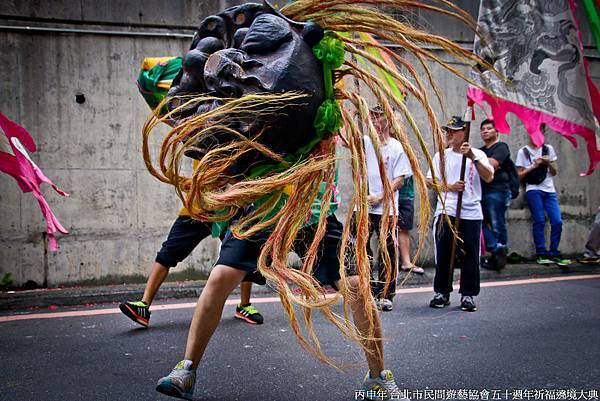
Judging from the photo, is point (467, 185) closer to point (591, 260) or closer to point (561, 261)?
point (561, 261)

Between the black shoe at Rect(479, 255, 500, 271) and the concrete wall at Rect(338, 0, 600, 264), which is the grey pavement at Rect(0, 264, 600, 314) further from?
the concrete wall at Rect(338, 0, 600, 264)

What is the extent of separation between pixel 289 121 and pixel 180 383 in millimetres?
1311

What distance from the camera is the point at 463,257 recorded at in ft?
16.6

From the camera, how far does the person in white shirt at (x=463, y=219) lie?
5035 mm

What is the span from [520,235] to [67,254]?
19.9 feet

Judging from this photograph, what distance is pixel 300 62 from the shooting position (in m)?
2.08

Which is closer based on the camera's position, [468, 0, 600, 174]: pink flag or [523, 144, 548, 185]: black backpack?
[468, 0, 600, 174]: pink flag

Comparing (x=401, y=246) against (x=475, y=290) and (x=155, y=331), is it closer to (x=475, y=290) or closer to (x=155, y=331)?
(x=475, y=290)

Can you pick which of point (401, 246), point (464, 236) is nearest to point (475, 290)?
point (464, 236)

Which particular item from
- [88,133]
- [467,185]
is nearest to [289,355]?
[467,185]

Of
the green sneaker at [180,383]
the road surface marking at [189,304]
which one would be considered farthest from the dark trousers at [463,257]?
the green sneaker at [180,383]

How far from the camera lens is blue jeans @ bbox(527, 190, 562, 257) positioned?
25.9 feet

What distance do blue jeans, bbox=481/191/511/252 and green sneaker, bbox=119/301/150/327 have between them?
4719 millimetres

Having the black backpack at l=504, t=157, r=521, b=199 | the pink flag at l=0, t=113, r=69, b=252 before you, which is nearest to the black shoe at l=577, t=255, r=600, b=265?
the black backpack at l=504, t=157, r=521, b=199
